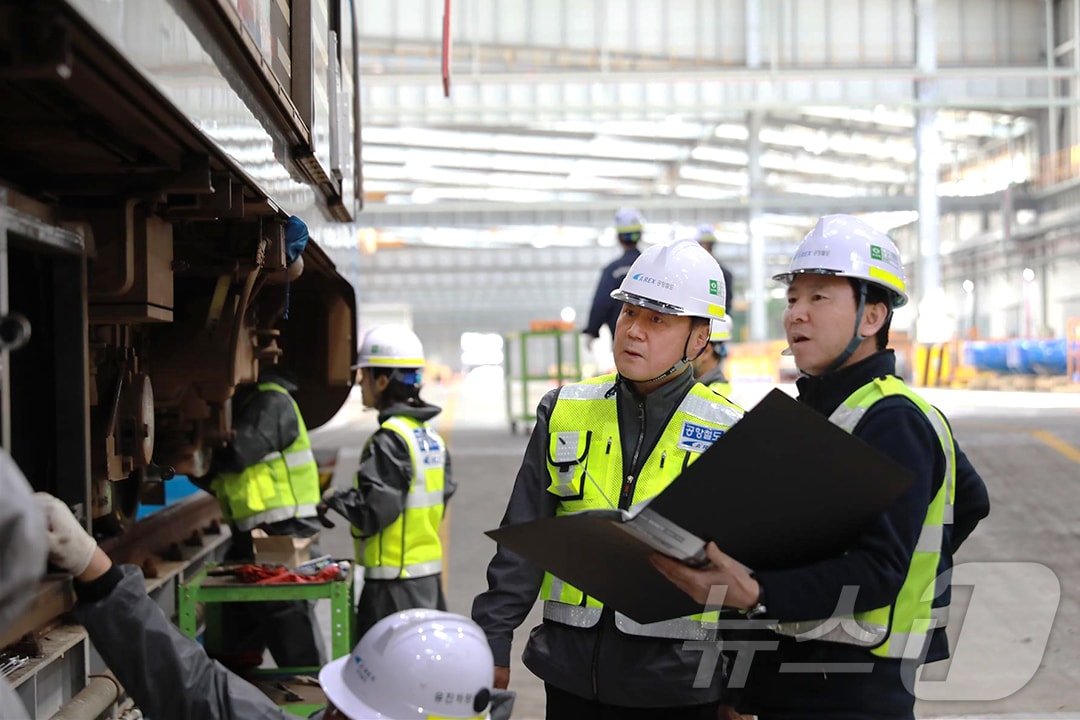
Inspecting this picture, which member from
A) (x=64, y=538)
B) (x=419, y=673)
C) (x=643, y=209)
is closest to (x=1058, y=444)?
(x=419, y=673)

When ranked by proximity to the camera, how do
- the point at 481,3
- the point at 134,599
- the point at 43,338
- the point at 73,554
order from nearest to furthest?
the point at 73,554, the point at 134,599, the point at 43,338, the point at 481,3

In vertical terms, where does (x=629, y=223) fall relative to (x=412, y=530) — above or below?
above

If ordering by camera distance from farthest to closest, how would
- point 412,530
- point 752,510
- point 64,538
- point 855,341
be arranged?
1. point 412,530
2. point 855,341
3. point 752,510
4. point 64,538

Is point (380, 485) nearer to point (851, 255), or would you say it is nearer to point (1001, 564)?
point (851, 255)

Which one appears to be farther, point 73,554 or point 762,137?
point 762,137

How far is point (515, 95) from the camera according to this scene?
65.8ft

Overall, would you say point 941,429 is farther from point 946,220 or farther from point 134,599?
point 946,220

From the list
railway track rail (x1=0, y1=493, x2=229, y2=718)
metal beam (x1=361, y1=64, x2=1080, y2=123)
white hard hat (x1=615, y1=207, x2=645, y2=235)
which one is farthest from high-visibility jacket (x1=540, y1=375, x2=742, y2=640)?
metal beam (x1=361, y1=64, x2=1080, y2=123)

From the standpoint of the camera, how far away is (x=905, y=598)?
86.3 inches

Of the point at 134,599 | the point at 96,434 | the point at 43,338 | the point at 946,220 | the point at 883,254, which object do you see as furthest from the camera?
the point at 946,220

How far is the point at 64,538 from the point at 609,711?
1.38 metres

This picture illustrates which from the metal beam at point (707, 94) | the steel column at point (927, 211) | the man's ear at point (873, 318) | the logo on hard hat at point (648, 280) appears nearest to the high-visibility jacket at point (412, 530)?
the logo on hard hat at point (648, 280)

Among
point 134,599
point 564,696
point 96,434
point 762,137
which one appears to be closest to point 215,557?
point 96,434

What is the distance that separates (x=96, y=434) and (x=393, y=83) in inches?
607
